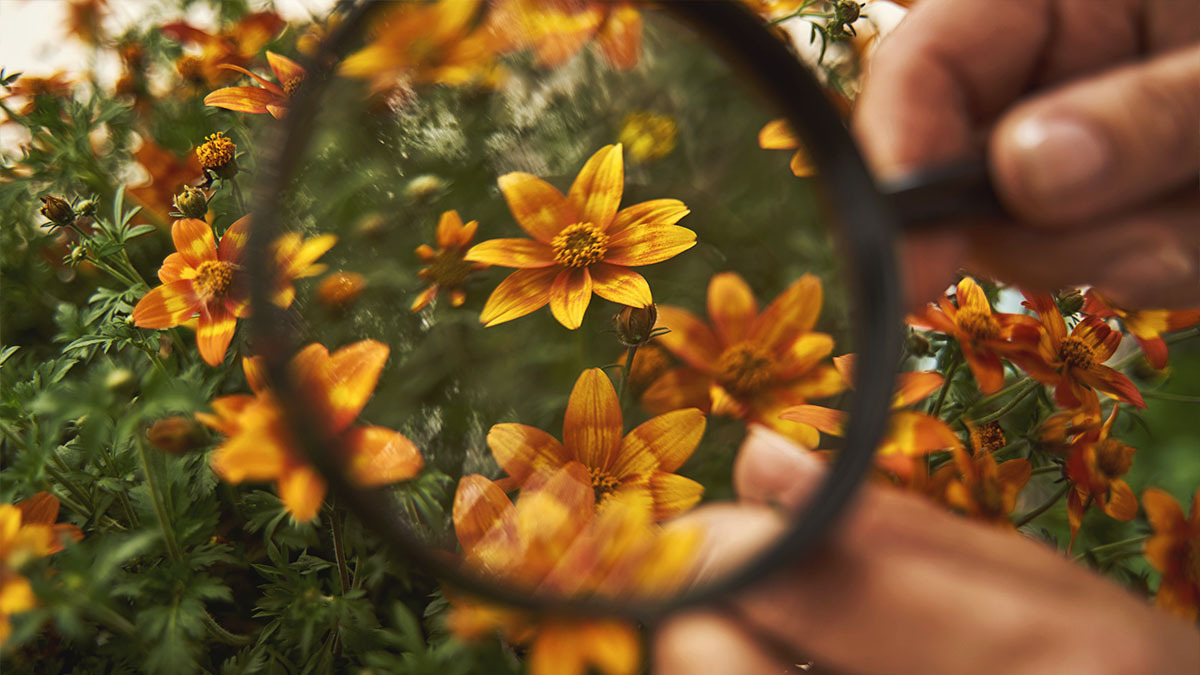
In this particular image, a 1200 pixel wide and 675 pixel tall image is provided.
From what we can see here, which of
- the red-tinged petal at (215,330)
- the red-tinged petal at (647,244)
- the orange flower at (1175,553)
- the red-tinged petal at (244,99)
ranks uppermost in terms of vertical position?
the red-tinged petal at (244,99)

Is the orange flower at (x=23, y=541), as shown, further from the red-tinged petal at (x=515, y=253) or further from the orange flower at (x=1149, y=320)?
the orange flower at (x=1149, y=320)

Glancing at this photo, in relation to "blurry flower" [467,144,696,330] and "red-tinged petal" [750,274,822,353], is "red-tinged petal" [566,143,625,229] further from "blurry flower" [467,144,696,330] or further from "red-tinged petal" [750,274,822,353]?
"red-tinged petal" [750,274,822,353]

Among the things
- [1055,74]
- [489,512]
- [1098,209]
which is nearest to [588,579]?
[489,512]

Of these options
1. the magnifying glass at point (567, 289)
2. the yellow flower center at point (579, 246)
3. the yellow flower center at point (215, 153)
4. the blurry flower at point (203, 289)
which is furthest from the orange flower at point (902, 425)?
the yellow flower center at point (215, 153)

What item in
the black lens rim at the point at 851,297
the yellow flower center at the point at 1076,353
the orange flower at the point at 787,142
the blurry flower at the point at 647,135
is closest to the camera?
the black lens rim at the point at 851,297

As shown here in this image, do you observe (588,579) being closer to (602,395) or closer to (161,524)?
(602,395)

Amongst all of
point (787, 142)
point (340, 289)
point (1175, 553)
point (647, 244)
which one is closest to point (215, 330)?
point (340, 289)
